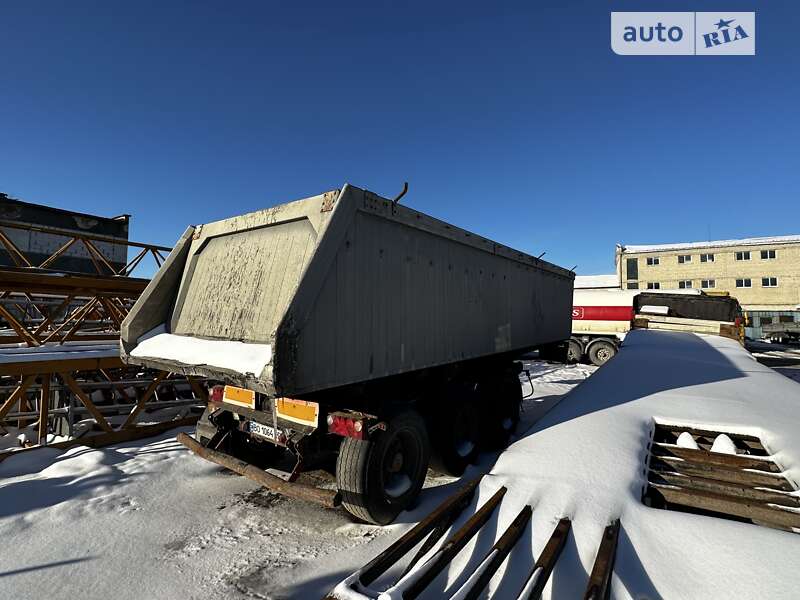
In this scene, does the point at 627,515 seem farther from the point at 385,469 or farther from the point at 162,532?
the point at 162,532

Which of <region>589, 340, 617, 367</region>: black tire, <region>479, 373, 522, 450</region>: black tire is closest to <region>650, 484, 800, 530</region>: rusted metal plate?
<region>479, 373, 522, 450</region>: black tire

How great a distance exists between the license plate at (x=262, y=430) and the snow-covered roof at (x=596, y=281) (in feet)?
151

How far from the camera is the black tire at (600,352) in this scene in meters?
18.2

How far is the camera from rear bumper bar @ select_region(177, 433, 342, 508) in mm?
3299

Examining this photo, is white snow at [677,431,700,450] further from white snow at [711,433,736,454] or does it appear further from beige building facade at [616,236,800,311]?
beige building facade at [616,236,800,311]

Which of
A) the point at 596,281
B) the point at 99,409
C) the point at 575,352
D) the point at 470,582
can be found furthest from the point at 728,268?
the point at 99,409

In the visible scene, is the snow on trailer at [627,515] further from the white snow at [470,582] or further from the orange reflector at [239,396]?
the orange reflector at [239,396]

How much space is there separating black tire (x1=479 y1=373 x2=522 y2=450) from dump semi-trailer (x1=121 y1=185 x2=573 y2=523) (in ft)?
1.73

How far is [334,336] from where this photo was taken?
332cm

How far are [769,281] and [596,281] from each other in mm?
15084

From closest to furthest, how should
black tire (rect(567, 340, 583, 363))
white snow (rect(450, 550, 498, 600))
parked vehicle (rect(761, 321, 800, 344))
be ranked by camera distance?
white snow (rect(450, 550, 498, 600)), black tire (rect(567, 340, 583, 363)), parked vehicle (rect(761, 321, 800, 344))

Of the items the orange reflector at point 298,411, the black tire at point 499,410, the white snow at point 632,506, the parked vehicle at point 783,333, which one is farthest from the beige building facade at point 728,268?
the orange reflector at point 298,411

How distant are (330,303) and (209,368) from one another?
1236 mm

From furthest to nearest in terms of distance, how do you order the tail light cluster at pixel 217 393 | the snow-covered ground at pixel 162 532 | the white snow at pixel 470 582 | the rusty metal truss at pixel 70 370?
the rusty metal truss at pixel 70 370
the tail light cluster at pixel 217 393
the snow-covered ground at pixel 162 532
the white snow at pixel 470 582
